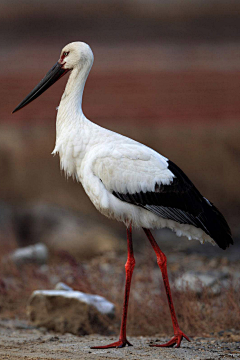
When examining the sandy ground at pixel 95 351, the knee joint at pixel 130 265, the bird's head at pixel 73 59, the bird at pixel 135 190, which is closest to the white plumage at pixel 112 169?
the bird at pixel 135 190

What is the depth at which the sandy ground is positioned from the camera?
5207 millimetres

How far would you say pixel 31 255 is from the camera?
10508mm

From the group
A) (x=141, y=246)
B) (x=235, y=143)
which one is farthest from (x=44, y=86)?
(x=235, y=143)

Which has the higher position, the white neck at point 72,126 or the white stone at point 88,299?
the white neck at point 72,126

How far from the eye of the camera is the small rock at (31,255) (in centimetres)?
1010

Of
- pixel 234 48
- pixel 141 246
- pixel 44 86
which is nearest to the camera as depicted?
pixel 44 86

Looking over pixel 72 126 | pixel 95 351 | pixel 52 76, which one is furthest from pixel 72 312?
pixel 52 76

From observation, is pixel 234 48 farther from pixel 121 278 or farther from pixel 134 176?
pixel 134 176

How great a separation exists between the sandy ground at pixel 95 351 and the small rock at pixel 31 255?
10.9 feet

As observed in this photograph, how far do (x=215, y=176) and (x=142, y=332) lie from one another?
28.1 feet

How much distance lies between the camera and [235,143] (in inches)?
666

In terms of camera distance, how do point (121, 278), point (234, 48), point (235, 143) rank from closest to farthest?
point (121, 278) → point (235, 143) → point (234, 48)

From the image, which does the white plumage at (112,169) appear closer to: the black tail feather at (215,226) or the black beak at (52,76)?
the black tail feather at (215,226)

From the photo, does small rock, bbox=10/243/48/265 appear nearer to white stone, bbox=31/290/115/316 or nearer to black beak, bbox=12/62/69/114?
white stone, bbox=31/290/115/316
